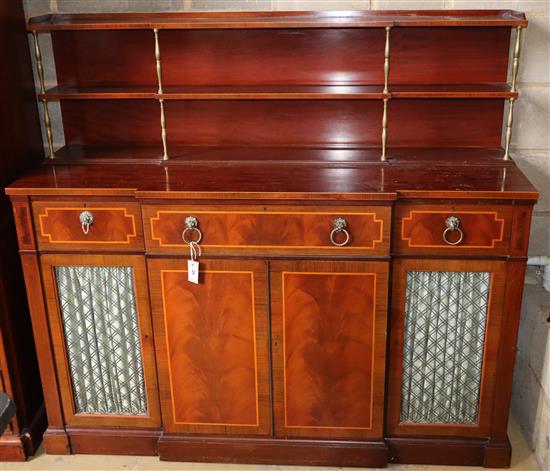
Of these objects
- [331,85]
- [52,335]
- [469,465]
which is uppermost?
[331,85]

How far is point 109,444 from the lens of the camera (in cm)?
270

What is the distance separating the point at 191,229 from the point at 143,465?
3.17 ft

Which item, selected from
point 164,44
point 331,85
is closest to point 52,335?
point 164,44

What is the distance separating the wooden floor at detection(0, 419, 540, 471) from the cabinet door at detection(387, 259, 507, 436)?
190mm

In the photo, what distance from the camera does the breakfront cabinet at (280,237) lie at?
7.62 ft

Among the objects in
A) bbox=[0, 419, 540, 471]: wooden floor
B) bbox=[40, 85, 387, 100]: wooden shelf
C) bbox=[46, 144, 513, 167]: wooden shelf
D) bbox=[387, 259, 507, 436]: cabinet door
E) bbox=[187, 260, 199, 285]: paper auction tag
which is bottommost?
bbox=[0, 419, 540, 471]: wooden floor

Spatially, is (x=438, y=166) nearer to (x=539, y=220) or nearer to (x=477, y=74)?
(x=477, y=74)

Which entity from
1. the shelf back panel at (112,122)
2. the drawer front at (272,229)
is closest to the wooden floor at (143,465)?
the drawer front at (272,229)

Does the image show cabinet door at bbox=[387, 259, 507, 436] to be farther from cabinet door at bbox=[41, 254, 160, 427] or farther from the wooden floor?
cabinet door at bbox=[41, 254, 160, 427]

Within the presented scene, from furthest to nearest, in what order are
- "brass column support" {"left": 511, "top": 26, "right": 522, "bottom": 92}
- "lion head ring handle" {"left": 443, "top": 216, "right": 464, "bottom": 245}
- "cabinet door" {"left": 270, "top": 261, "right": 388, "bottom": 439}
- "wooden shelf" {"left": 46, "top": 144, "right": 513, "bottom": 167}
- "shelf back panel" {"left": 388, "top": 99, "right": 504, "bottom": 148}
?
"shelf back panel" {"left": 388, "top": 99, "right": 504, "bottom": 148} < "wooden shelf" {"left": 46, "top": 144, "right": 513, "bottom": 167} < "brass column support" {"left": 511, "top": 26, "right": 522, "bottom": 92} < "cabinet door" {"left": 270, "top": 261, "right": 388, "bottom": 439} < "lion head ring handle" {"left": 443, "top": 216, "right": 464, "bottom": 245}

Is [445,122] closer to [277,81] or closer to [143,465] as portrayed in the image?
[277,81]

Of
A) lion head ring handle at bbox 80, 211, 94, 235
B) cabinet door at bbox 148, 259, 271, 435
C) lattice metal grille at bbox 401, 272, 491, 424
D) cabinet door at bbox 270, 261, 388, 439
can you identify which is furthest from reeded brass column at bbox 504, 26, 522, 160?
lion head ring handle at bbox 80, 211, 94, 235

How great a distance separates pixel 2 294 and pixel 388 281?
1.36 m

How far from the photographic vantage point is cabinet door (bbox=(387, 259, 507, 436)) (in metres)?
2.38
